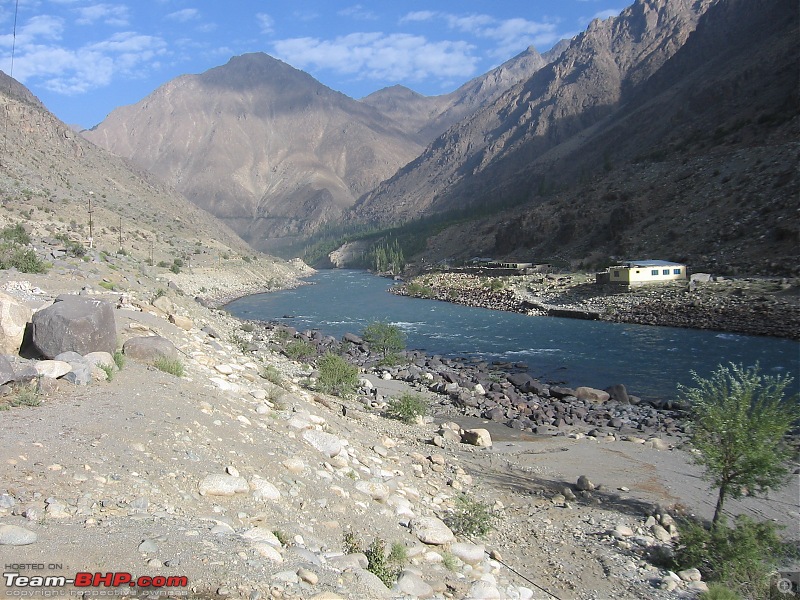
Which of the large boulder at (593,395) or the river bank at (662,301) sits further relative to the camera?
the river bank at (662,301)

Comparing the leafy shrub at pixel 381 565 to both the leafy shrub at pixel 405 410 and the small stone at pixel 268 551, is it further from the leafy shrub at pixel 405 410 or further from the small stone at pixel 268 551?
the leafy shrub at pixel 405 410

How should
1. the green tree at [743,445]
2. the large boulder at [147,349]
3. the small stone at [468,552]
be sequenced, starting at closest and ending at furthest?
the small stone at [468,552] → the green tree at [743,445] → the large boulder at [147,349]

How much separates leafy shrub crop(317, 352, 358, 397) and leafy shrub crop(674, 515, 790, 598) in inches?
422

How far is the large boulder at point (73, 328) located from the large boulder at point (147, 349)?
0.65 metres

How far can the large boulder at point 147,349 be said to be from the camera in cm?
1145

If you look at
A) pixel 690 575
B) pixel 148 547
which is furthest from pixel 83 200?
pixel 690 575

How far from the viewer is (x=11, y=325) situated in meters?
9.98

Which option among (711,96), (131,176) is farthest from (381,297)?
(711,96)

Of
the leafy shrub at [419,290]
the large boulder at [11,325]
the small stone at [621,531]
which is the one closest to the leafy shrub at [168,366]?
the large boulder at [11,325]

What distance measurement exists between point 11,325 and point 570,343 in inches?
1222

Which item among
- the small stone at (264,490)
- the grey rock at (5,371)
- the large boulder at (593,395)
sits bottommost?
the large boulder at (593,395)

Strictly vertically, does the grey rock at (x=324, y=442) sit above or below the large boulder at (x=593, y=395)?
above

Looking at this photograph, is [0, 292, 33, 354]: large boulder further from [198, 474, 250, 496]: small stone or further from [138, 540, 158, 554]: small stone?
[138, 540, 158, 554]: small stone

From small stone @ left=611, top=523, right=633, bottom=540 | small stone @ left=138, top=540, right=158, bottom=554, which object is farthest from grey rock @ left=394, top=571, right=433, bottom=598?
small stone @ left=611, top=523, right=633, bottom=540
